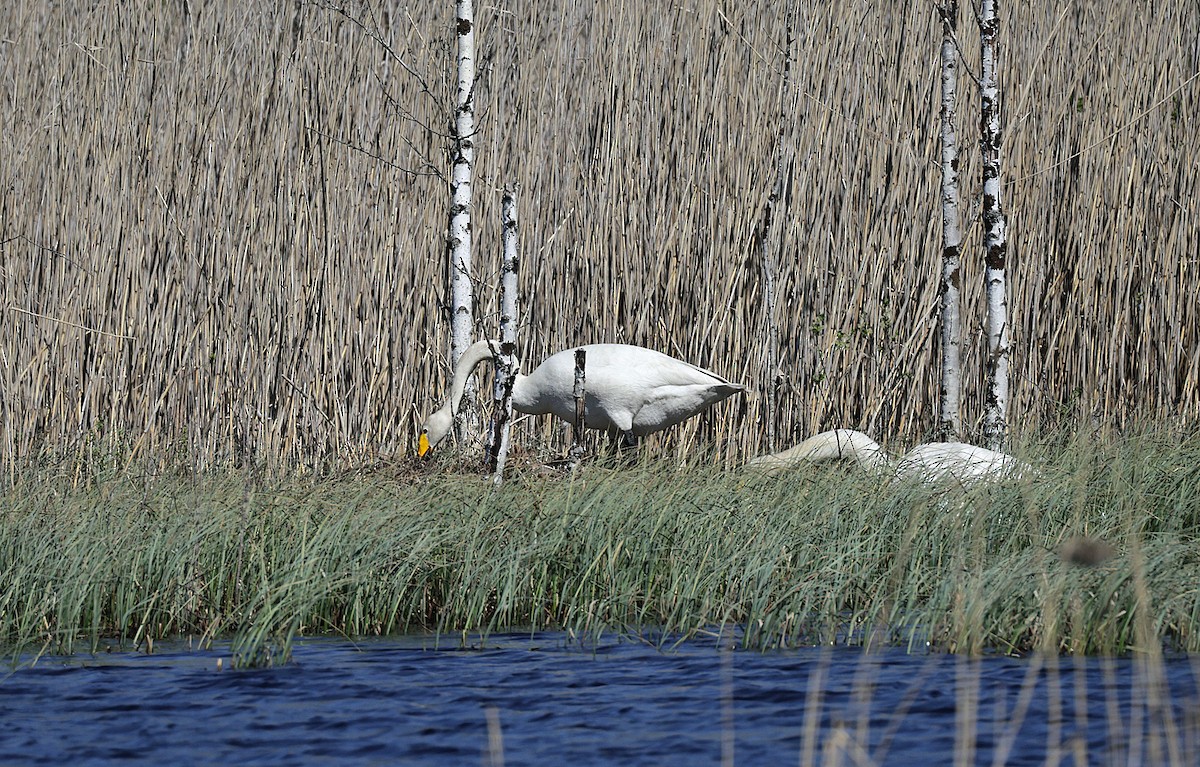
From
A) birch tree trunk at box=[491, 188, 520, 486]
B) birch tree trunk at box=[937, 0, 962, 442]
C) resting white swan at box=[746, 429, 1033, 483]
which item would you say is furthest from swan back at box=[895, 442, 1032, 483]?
birch tree trunk at box=[491, 188, 520, 486]

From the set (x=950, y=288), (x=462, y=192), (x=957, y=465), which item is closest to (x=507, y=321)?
(x=462, y=192)

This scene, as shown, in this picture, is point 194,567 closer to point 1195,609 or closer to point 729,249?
point 1195,609

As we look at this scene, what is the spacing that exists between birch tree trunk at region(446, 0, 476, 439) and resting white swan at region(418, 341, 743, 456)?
237 millimetres

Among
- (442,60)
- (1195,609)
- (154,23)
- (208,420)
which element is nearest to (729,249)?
(442,60)

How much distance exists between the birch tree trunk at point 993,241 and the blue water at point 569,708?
3.15 metres

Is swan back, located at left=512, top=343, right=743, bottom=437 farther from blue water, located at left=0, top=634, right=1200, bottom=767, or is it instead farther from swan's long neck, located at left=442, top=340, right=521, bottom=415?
blue water, located at left=0, top=634, right=1200, bottom=767

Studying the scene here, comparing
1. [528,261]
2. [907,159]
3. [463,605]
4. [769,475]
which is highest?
[907,159]

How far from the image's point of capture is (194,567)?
15.0ft

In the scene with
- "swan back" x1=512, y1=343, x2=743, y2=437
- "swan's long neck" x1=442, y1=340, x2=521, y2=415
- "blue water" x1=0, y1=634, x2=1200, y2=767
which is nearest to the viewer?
"blue water" x1=0, y1=634, x2=1200, y2=767

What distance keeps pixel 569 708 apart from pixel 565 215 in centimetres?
500

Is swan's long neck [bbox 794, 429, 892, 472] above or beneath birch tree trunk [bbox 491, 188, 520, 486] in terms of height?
beneath

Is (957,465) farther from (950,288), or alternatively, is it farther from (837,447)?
(950,288)

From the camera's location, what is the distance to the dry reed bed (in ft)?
25.7

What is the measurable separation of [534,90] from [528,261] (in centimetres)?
120
